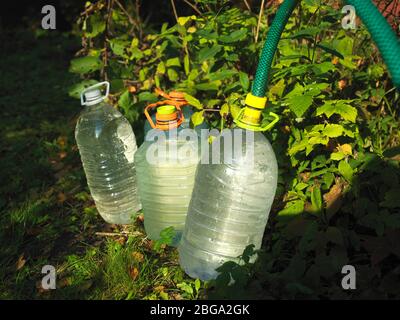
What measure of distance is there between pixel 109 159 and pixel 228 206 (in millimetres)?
931

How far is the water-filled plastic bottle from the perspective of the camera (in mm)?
2525

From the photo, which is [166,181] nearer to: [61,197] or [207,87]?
[207,87]

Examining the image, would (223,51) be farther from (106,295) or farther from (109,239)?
(106,295)

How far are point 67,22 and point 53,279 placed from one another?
6080mm

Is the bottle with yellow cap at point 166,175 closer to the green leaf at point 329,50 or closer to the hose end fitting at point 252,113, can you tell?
the hose end fitting at point 252,113

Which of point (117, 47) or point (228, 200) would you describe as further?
point (117, 47)

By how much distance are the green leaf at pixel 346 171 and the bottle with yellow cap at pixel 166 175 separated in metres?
0.75

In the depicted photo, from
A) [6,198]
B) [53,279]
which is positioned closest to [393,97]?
[53,279]

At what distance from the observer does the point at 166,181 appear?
2.38 metres

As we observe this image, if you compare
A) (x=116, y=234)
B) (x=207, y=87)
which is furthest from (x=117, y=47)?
(x=116, y=234)

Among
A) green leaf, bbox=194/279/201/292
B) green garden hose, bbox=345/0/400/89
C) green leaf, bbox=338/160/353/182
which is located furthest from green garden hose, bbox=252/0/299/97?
green leaf, bbox=194/279/201/292

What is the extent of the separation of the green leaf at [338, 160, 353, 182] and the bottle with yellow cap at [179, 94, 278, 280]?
330 mm

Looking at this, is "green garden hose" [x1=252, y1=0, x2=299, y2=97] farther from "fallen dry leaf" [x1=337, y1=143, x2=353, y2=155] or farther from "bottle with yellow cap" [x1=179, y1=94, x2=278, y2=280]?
"fallen dry leaf" [x1=337, y1=143, x2=353, y2=155]

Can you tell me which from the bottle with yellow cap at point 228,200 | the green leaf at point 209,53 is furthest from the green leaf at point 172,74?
the bottle with yellow cap at point 228,200
